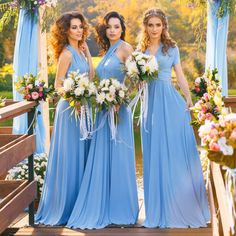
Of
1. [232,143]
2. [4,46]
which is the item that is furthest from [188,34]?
[232,143]

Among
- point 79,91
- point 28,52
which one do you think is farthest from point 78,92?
point 28,52

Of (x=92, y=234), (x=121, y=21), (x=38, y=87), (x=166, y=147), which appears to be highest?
(x=121, y=21)

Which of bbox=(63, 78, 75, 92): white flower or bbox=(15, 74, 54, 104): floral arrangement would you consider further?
bbox=(15, 74, 54, 104): floral arrangement

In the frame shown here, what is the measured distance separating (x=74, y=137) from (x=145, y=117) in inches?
20.6

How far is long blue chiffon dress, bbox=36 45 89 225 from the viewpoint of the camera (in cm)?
487

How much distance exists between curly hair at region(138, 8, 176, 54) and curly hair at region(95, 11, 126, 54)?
164 mm

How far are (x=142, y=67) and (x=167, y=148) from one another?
23.9 inches

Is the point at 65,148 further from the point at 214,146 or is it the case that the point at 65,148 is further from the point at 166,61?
the point at 214,146

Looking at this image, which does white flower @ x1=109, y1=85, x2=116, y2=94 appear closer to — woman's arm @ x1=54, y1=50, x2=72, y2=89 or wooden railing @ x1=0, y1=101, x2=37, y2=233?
woman's arm @ x1=54, y1=50, x2=72, y2=89

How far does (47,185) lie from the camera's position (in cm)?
494

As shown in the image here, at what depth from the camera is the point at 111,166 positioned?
4824 mm

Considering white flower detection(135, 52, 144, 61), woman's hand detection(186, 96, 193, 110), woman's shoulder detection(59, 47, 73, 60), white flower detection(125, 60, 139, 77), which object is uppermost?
woman's shoulder detection(59, 47, 73, 60)

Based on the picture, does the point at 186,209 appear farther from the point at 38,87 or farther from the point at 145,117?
the point at 38,87

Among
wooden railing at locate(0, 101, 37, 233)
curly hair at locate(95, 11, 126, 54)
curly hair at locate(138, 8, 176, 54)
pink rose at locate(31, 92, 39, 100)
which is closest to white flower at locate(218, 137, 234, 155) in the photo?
wooden railing at locate(0, 101, 37, 233)
